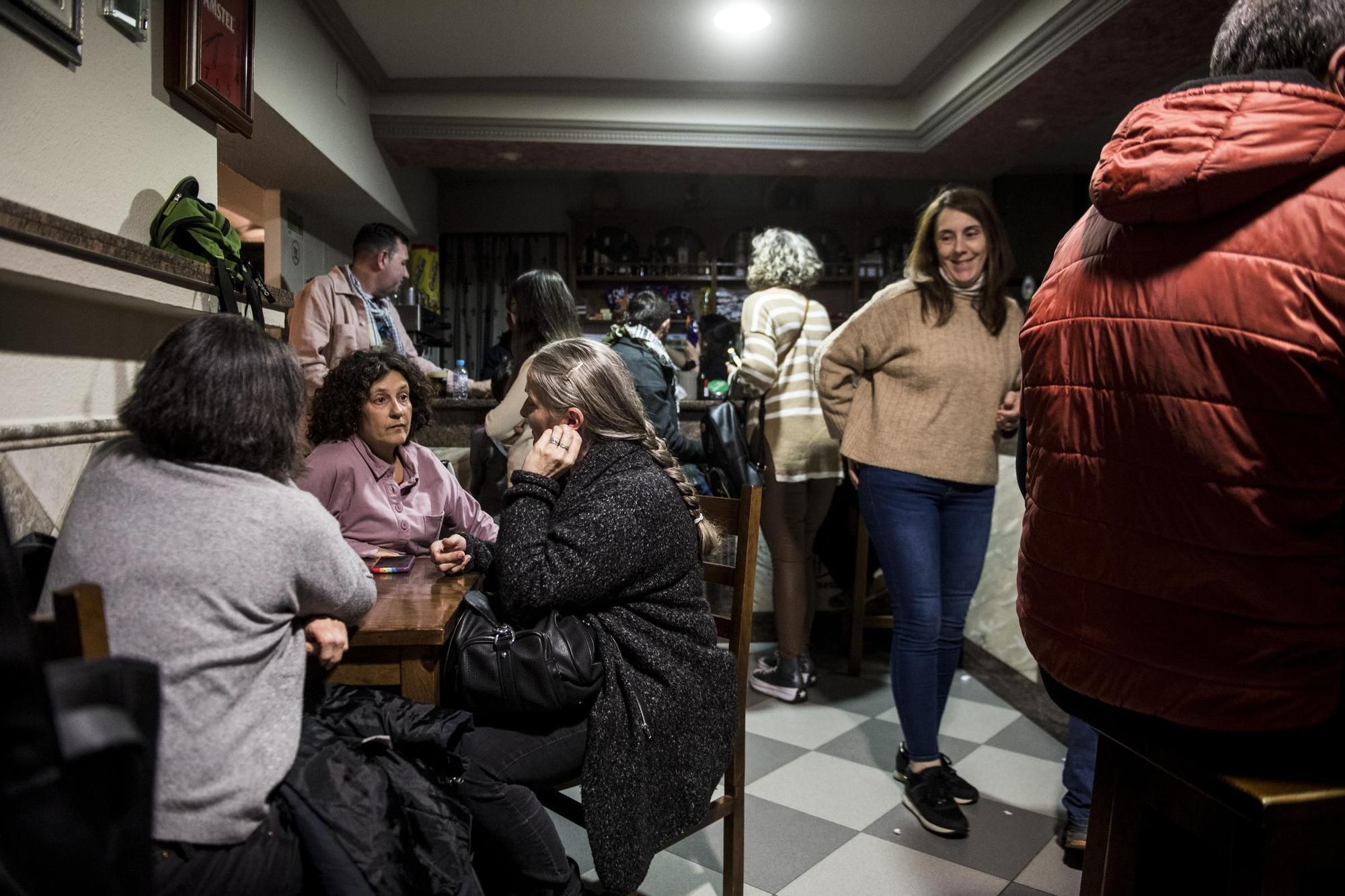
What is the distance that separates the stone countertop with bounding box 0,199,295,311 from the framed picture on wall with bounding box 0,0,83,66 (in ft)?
1.13

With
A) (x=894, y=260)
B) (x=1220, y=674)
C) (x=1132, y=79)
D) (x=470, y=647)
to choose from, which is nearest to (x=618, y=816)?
(x=470, y=647)

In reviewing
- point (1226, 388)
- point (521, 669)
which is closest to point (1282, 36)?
point (1226, 388)

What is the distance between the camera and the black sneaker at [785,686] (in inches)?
114

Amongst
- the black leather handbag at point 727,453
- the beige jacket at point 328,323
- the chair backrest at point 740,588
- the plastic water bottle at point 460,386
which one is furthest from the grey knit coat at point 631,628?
the plastic water bottle at point 460,386

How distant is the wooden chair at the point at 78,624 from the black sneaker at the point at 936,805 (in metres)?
1.85

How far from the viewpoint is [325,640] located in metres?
1.11

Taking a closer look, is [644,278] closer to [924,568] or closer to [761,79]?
[761,79]

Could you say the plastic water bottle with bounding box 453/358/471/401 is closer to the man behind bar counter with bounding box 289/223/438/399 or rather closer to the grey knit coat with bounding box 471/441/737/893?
the man behind bar counter with bounding box 289/223/438/399

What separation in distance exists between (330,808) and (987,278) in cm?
176

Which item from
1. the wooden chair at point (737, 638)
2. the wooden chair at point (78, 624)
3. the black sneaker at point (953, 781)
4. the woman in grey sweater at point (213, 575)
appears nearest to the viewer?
the wooden chair at point (78, 624)

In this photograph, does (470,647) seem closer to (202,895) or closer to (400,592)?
(400,592)

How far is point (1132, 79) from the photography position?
3938mm

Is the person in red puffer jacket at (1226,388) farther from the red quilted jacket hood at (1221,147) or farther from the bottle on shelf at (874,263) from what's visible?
the bottle on shelf at (874,263)

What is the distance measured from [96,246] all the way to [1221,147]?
157cm
